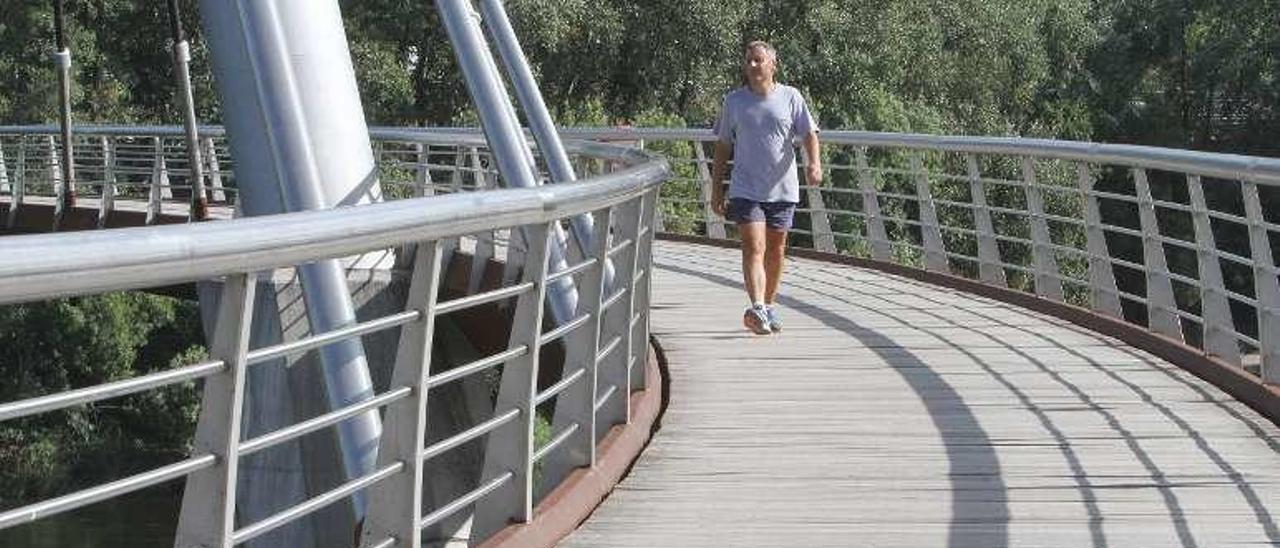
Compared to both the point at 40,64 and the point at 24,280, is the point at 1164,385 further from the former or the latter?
the point at 40,64

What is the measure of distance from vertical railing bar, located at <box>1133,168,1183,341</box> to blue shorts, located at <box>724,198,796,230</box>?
5.97 ft

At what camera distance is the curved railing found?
3.92 m

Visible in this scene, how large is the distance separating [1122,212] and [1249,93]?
4504 millimetres

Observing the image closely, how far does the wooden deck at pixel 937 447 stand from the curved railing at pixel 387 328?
15.9 inches

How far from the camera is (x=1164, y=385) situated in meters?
11.3

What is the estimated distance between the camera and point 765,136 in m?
12.8

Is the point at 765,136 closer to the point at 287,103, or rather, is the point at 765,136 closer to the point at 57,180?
the point at 287,103

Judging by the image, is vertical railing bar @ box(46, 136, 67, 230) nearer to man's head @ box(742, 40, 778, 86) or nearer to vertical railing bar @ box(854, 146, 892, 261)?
vertical railing bar @ box(854, 146, 892, 261)

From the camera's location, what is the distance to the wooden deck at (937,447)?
7574mm

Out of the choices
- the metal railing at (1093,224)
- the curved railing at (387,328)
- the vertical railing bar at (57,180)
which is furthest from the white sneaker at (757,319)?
the vertical railing bar at (57,180)

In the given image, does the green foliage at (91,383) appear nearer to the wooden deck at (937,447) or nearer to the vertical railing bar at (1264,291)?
the wooden deck at (937,447)

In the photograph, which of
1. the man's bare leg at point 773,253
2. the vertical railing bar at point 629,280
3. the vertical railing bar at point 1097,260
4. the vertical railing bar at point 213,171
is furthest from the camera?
the vertical railing bar at point 213,171

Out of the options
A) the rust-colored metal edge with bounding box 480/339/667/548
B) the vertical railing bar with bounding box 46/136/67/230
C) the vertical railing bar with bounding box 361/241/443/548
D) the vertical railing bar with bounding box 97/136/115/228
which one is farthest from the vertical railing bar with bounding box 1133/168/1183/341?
the vertical railing bar with bounding box 46/136/67/230

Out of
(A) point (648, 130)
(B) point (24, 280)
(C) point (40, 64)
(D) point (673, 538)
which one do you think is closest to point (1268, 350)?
(D) point (673, 538)
